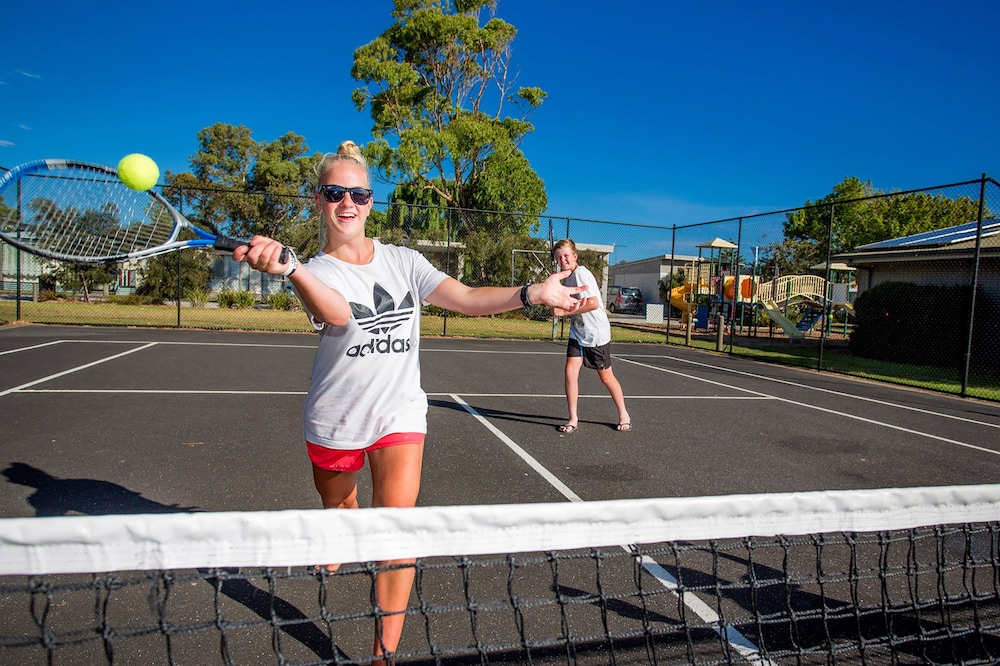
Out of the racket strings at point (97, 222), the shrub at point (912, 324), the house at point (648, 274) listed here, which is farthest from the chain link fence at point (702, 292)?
the house at point (648, 274)

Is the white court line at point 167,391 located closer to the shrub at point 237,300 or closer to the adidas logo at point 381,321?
the adidas logo at point 381,321

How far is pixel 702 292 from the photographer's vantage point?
91.9ft

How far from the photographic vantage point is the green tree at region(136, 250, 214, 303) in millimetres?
24172

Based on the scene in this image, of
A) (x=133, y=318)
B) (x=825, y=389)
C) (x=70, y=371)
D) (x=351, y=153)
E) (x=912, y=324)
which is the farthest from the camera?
(x=133, y=318)

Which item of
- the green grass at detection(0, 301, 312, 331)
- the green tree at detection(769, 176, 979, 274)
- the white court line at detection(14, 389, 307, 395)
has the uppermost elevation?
the green tree at detection(769, 176, 979, 274)

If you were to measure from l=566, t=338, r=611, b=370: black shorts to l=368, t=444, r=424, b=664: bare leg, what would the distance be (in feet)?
14.0

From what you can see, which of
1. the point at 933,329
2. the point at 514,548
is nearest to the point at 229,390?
the point at 514,548

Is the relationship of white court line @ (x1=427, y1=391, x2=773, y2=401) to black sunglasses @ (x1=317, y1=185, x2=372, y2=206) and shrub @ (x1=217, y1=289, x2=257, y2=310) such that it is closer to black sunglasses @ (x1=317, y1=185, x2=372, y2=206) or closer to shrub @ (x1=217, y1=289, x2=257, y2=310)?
black sunglasses @ (x1=317, y1=185, x2=372, y2=206)

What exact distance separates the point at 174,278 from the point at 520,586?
2529 centimetres

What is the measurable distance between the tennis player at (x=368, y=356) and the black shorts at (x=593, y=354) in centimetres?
414

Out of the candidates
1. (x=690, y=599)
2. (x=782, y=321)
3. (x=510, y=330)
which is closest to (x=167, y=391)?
(x=690, y=599)

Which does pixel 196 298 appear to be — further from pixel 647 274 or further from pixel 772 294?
pixel 647 274

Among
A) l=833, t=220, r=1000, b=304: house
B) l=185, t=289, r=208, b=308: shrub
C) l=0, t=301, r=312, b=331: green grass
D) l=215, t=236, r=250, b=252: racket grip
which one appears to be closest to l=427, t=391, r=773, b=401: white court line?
l=215, t=236, r=250, b=252: racket grip

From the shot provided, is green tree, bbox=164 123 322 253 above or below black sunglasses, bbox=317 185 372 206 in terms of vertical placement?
above
